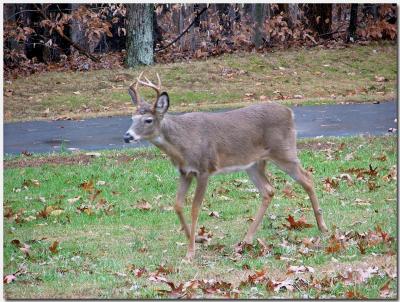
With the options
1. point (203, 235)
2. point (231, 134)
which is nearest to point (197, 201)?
point (203, 235)

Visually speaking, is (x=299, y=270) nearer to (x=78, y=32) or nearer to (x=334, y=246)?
(x=334, y=246)

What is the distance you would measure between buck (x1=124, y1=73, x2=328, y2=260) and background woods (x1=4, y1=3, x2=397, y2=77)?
8.89 m

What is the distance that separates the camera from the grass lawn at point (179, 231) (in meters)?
6.29

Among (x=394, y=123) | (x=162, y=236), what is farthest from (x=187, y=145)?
(x=394, y=123)

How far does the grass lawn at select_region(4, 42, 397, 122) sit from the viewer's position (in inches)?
648

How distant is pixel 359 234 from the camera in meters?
7.68

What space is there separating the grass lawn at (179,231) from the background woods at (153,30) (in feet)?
19.7

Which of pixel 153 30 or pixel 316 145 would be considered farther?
pixel 153 30

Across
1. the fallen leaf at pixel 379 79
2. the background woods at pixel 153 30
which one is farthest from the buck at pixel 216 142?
the fallen leaf at pixel 379 79

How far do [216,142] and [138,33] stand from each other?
10.6 m

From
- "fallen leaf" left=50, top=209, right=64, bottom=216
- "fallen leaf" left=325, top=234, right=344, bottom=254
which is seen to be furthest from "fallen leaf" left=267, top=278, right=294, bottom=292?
"fallen leaf" left=50, top=209, right=64, bottom=216

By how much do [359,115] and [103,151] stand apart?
4770 millimetres

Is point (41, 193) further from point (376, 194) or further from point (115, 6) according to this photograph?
point (115, 6)

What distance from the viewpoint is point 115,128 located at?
48.6 feet
